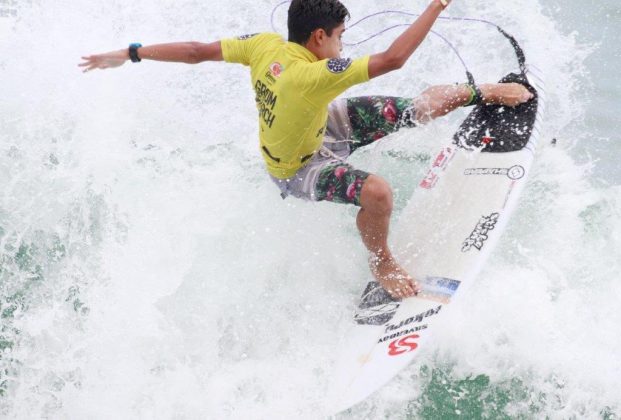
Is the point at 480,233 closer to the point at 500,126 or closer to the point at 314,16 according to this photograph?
the point at 500,126

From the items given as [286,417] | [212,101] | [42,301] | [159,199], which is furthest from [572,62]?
[42,301]

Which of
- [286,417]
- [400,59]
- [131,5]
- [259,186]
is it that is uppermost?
[400,59]

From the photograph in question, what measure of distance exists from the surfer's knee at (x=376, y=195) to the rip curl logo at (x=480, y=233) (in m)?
0.73

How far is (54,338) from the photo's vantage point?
4414 mm

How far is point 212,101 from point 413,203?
7.67 feet

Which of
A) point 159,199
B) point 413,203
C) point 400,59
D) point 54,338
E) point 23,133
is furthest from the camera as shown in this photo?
point 23,133

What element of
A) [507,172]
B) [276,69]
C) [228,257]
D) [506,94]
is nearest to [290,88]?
[276,69]

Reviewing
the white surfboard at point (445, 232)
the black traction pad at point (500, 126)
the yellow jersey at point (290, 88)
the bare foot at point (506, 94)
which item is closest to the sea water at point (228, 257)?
the white surfboard at point (445, 232)

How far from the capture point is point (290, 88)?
372cm

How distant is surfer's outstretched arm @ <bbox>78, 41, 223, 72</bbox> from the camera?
4.21 metres

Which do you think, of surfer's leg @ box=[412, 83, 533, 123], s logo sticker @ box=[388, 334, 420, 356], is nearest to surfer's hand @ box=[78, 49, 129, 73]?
surfer's leg @ box=[412, 83, 533, 123]

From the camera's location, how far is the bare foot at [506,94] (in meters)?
4.89

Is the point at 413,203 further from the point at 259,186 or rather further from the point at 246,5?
the point at 246,5

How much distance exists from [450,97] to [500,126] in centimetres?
56
